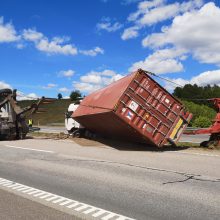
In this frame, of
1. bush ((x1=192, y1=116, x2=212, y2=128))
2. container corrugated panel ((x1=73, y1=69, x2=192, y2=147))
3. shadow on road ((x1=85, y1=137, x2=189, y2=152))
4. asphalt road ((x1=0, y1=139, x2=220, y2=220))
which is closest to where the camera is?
asphalt road ((x1=0, y1=139, x2=220, y2=220))

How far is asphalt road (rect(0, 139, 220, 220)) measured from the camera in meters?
6.32

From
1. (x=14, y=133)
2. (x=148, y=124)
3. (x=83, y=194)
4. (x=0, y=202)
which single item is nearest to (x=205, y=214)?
(x=83, y=194)

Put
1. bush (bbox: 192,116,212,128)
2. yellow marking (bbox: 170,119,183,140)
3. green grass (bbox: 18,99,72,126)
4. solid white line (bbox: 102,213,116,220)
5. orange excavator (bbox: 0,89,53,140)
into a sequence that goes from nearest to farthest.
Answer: solid white line (bbox: 102,213,116,220), yellow marking (bbox: 170,119,183,140), orange excavator (bbox: 0,89,53,140), bush (bbox: 192,116,212,128), green grass (bbox: 18,99,72,126)

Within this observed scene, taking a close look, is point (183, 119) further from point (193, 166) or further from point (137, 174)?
point (137, 174)

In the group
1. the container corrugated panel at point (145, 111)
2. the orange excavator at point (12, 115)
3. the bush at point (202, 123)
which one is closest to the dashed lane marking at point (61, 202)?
the container corrugated panel at point (145, 111)

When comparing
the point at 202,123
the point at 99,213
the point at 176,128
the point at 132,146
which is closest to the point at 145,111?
the point at 176,128

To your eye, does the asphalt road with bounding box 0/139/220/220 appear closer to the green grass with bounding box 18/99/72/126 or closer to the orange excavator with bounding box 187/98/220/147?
the orange excavator with bounding box 187/98/220/147

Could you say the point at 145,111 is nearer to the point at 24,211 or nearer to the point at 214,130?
the point at 214,130

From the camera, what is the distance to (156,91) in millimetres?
15273

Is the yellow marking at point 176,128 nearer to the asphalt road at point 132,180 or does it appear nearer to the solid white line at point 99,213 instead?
the asphalt road at point 132,180

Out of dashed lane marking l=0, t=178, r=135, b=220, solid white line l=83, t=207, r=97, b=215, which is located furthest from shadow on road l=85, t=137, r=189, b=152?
solid white line l=83, t=207, r=97, b=215

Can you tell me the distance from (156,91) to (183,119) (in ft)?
4.77

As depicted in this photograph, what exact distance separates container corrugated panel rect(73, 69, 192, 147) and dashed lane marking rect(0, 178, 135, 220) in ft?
20.8

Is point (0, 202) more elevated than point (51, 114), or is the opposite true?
point (51, 114)
